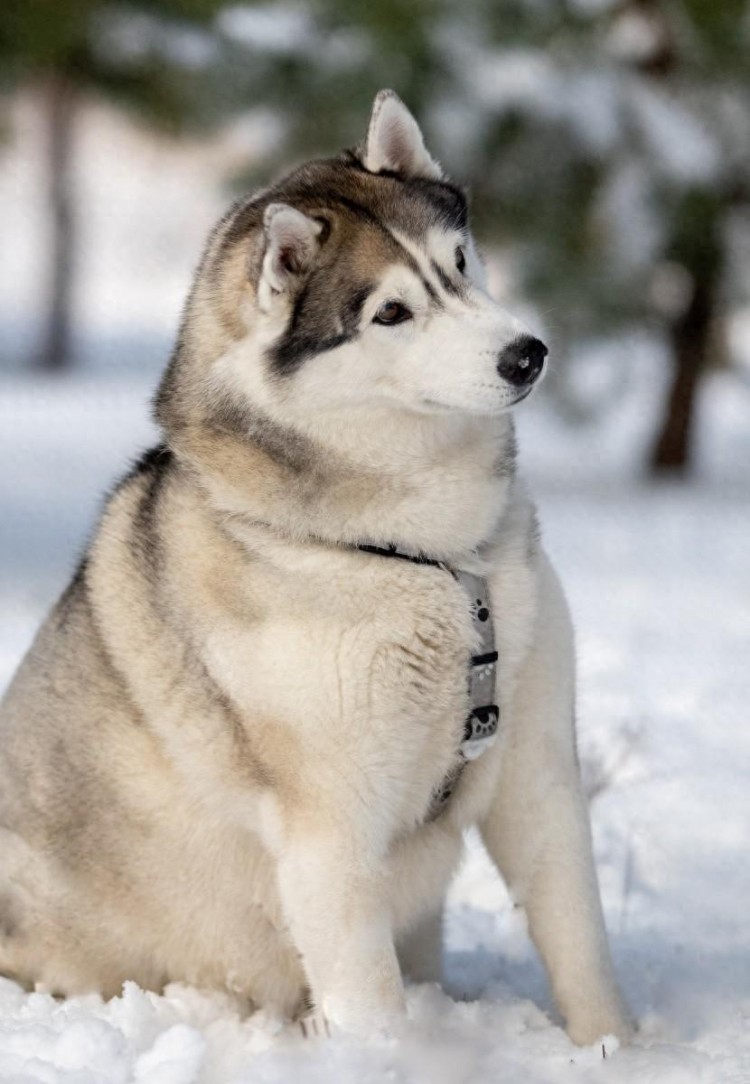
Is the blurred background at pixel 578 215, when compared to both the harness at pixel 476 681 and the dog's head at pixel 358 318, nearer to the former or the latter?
the harness at pixel 476 681

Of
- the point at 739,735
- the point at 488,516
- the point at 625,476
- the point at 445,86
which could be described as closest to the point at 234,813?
the point at 488,516

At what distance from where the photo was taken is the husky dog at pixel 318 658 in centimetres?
281

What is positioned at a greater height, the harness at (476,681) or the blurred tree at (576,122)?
the blurred tree at (576,122)

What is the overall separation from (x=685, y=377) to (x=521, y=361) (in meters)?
9.43

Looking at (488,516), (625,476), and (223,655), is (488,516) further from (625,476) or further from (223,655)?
(625,476)

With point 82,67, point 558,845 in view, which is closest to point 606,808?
point 558,845

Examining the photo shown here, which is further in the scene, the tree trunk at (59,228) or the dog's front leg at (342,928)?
the tree trunk at (59,228)

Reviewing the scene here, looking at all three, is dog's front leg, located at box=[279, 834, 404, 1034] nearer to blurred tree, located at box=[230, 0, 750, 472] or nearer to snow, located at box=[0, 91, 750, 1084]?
snow, located at box=[0, 91, 750, 1084]

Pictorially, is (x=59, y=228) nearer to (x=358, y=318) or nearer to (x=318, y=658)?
(x=358, y=318)

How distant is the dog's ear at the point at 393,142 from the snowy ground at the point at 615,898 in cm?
127

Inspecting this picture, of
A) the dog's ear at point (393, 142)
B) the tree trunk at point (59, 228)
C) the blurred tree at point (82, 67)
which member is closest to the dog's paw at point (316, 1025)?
the dog's ear at point (393, 142)

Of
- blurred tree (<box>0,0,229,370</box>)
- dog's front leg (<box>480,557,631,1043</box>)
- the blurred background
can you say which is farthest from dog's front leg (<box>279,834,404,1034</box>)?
blurred tree (<box>0,0,229,370</box>)

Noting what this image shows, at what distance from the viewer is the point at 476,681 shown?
285 cm

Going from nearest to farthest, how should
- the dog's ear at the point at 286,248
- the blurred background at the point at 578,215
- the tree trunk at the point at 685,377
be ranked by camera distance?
the dog's ear at the point at 286,248
the blurred background at the point at 578,215
the tree trunk at the point at 685,377
